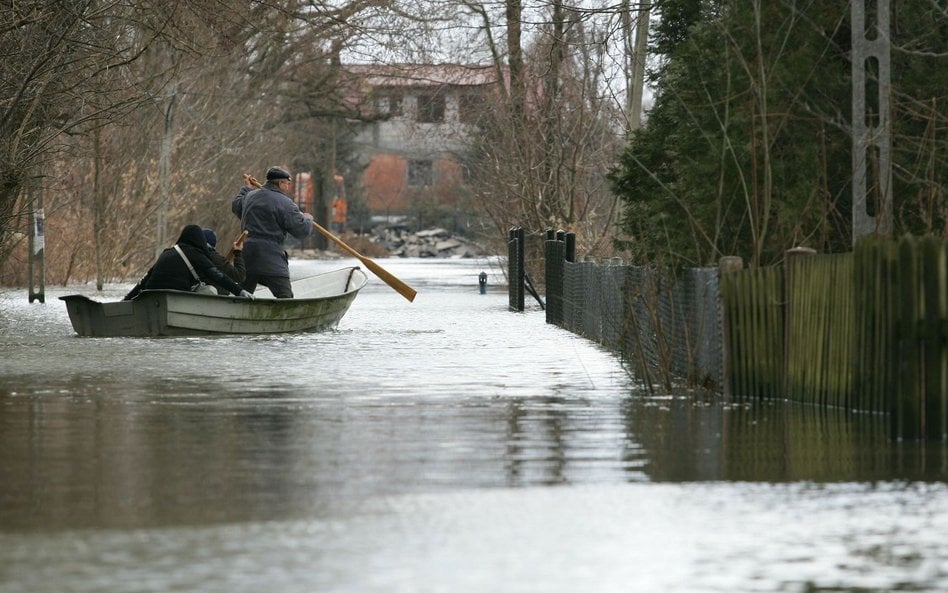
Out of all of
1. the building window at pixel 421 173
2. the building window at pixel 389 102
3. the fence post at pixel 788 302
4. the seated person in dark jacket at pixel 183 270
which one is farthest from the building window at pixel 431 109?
the building window at pixel 421 173

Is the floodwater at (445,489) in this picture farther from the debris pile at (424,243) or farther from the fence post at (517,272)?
the debris pile at (424,243)

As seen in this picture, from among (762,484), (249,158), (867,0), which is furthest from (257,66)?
(762,484)

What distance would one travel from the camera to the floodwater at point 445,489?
24.2 feet

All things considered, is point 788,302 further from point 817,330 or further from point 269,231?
point 269,231

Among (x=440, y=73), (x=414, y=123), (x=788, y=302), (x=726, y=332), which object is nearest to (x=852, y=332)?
(x=788, y=302)

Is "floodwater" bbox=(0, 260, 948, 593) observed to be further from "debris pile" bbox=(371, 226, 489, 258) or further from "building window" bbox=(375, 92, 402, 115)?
"debris pile" bbox=(371, 226, 489, 258)

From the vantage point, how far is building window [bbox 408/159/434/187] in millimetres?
119938

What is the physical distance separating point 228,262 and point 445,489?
16502 mm

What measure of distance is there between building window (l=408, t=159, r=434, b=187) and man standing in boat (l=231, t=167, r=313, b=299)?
9191 centimetres

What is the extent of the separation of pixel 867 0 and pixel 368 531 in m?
12.4

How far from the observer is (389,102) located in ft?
223

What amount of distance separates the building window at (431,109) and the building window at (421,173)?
6081cm

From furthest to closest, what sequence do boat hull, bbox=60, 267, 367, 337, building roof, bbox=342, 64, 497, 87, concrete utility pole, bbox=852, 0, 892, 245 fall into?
building roof, bbox=342, 64, 497, 87 → boat hull, bbox=60, 267, 367, 337 → concrete utility pole, bbox=852, 0, 892, 245

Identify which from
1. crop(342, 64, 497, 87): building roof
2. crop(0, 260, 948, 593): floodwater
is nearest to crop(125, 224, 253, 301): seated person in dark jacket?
crop(0, 260, 948, 593): floodwater
